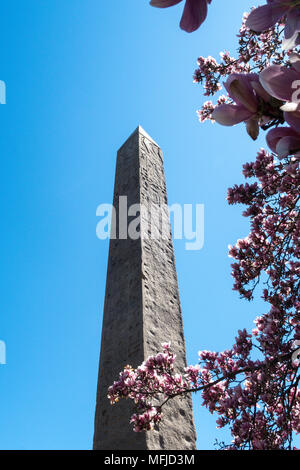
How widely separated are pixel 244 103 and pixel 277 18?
0.63ft

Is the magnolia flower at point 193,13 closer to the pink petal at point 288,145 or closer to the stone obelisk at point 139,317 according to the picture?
the pink petal at point 288,145

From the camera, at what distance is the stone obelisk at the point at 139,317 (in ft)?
12.2

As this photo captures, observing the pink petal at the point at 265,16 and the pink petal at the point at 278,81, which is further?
the pink petal at the point at 265,16

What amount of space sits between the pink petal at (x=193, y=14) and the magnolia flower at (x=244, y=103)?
0.25 meters

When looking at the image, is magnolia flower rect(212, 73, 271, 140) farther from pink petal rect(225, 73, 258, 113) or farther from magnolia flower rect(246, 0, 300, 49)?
magnolia flower rect(246, 0, 300, 49)

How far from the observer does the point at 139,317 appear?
4219mm

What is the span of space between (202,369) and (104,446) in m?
1.50

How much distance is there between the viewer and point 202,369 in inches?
123

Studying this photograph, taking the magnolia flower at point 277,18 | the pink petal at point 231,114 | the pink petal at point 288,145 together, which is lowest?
the pink petal at point 288,145

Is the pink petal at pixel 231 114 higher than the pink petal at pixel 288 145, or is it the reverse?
the pink petal at pixel 231 114

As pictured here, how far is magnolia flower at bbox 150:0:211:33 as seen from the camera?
915 mm

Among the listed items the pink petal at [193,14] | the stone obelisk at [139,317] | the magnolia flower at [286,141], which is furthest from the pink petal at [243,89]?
the stone obelisk at [139,317]
